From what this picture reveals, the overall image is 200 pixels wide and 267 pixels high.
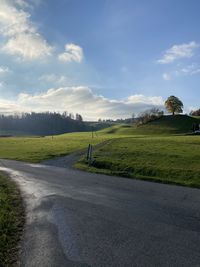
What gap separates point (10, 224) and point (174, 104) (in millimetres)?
125902

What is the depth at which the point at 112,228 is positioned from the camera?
30.2ft

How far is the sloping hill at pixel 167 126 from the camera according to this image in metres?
102

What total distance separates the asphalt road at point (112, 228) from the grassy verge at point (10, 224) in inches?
10.7

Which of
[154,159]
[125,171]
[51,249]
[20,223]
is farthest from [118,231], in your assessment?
[154,159]

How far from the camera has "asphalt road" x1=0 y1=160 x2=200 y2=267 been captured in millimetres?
7066

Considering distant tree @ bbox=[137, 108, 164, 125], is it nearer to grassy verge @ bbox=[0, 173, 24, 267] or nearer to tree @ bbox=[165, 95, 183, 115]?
tree @ bbox=[165, 95, 183, 115]

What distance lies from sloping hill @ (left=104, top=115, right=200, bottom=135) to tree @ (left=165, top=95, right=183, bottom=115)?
6.16 metres

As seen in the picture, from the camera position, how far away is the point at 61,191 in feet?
50.8

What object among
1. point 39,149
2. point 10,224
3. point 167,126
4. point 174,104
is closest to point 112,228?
point 10,224

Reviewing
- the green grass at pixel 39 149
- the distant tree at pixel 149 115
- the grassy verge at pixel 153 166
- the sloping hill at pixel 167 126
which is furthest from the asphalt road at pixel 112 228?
the distant tree at pixel 149 115

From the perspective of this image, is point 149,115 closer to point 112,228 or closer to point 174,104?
point 174,104

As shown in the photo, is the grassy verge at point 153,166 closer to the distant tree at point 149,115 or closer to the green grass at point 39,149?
the green grass at point 39,149

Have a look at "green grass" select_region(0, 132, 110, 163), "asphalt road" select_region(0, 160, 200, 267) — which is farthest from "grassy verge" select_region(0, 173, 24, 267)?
"green grass" select_region(0, 132, 110, 163)

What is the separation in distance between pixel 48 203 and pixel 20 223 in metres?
2.68
